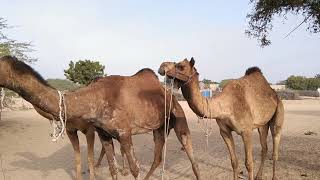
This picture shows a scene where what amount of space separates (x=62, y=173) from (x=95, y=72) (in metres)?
25.9

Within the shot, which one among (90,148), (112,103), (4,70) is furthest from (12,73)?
(90,148)

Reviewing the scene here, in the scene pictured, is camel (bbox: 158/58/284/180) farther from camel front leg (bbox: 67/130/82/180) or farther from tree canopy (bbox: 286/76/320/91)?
tree canopy (bbox: 286/76/320/91)

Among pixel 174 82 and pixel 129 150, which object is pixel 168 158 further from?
pixel 174 82

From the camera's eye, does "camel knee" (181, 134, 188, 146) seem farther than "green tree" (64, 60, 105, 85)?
No

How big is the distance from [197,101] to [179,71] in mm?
666

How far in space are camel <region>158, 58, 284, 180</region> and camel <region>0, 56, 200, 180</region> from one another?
0.45 m

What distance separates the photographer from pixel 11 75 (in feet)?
20.3

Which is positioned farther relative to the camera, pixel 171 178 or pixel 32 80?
pixel 171 178

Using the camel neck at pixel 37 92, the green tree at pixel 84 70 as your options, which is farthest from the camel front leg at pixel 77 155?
the green tree at pixel 84 70

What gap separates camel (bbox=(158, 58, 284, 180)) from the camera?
7.46m

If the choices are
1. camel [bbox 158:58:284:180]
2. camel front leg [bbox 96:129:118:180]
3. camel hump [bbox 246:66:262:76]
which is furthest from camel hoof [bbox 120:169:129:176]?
camel hump [bbox 246:66:262:76]

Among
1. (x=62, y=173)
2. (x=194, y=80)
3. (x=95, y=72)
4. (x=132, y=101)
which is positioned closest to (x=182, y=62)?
(x=194, y=80)

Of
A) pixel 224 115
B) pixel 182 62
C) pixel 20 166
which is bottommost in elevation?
pixel 20 166

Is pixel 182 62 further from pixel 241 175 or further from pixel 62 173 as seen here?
pixel 62 173
